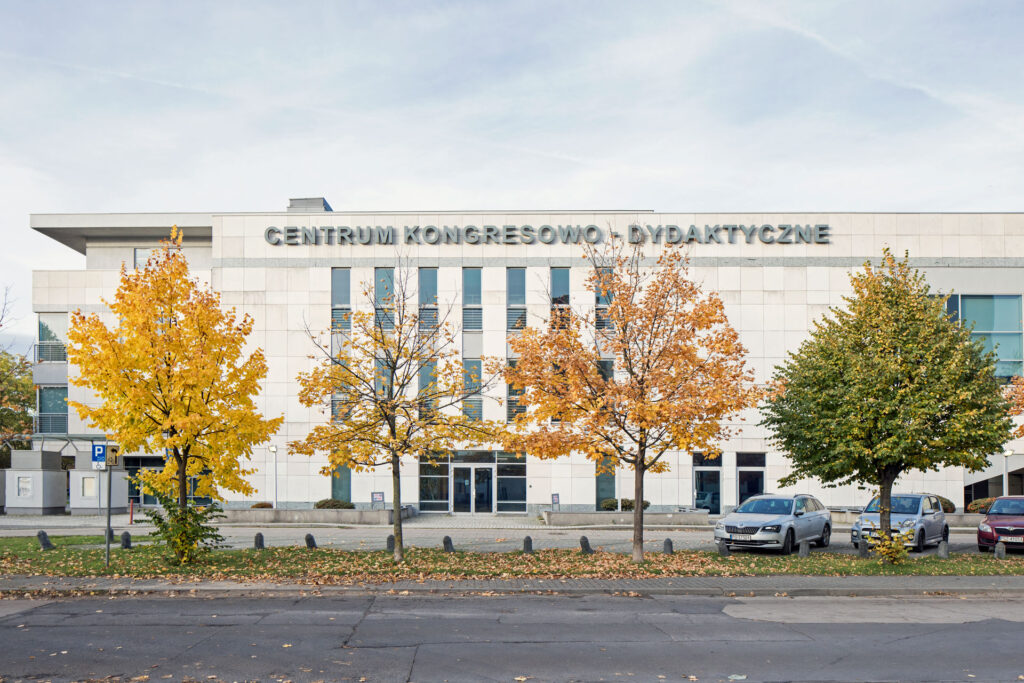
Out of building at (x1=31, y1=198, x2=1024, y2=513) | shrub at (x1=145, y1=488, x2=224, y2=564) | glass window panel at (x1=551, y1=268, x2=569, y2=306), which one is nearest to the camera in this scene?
shrub at (x1=145, y1=488, x2=224, y2=564)

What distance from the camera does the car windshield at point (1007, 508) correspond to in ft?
83.6

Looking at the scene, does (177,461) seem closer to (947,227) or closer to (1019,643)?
(1019,643)

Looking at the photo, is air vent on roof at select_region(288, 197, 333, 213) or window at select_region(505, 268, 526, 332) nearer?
window at select_region(505, 268, 526, 332)

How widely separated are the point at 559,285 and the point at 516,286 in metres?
2.05

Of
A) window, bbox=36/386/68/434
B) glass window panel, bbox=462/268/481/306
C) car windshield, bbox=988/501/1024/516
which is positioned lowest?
car windshield, bbox=988/501/1024/516

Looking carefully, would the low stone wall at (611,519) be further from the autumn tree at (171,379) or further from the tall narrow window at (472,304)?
the autumn tree at (171,379)

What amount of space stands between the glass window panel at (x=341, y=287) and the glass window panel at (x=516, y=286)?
7574mm

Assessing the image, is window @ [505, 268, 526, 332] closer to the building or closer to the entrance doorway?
the building

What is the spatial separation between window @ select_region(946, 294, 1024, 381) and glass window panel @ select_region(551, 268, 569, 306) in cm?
1783

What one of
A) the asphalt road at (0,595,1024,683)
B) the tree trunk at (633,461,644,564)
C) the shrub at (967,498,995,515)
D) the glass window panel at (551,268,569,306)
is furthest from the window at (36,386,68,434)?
the shrub at (967,498,995,515)

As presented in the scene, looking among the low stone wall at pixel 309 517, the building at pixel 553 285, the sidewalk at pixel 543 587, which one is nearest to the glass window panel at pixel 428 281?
the building at pixel 553 285

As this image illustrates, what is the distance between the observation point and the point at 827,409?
22.6 metres

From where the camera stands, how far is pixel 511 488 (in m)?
40.4

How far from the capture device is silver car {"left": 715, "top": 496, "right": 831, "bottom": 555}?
22.7 m
